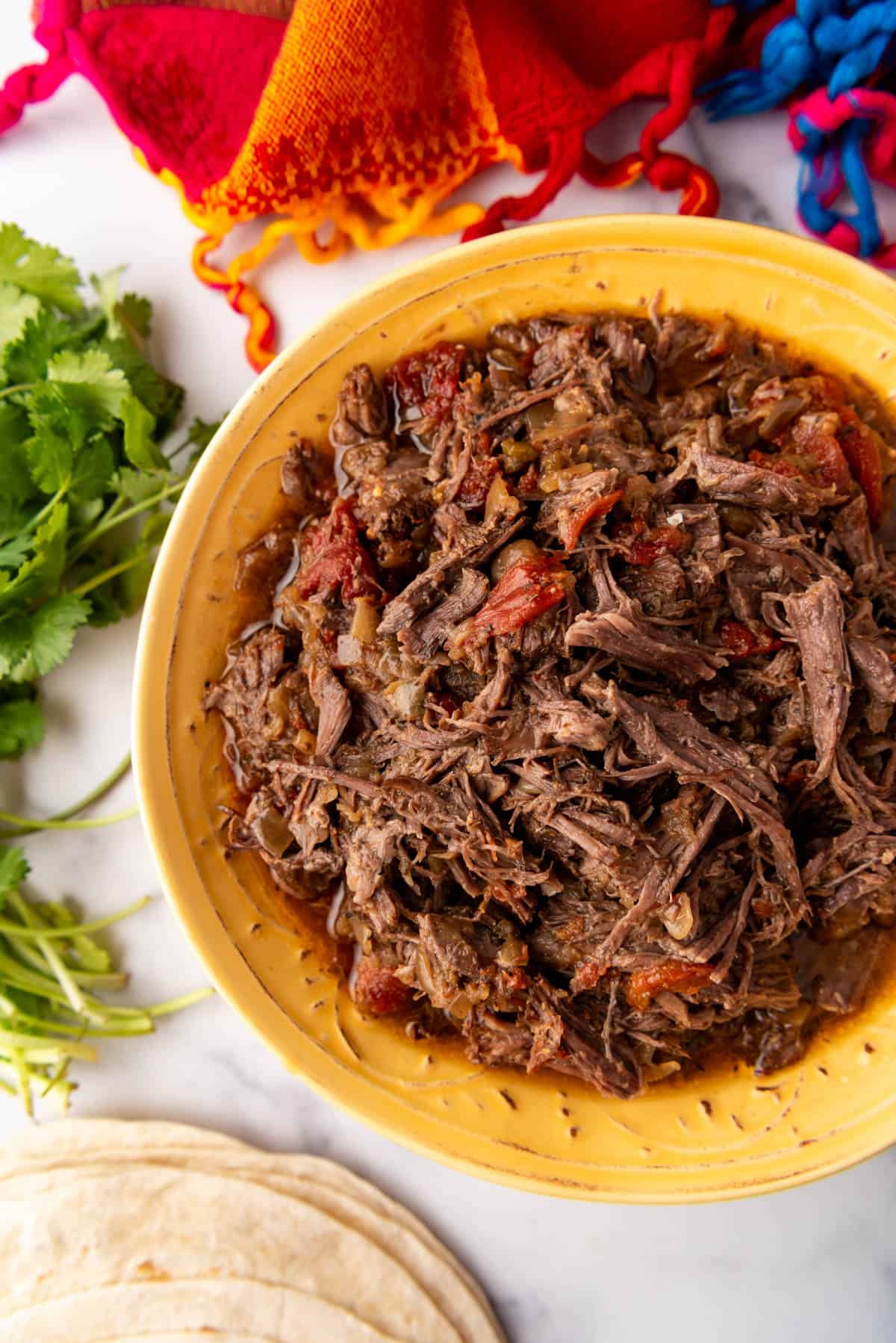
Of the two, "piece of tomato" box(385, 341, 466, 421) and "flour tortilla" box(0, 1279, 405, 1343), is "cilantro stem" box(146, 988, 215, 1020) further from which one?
"piece of tomato" box(385, 341, 466, 421)

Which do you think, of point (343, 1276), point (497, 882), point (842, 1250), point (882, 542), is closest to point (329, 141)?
point (882, 542)

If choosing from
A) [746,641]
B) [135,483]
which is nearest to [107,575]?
[135,483]

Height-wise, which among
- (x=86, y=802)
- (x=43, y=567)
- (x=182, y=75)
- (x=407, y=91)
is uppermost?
(x=182, y=75)

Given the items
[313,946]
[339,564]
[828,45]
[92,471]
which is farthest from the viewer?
[92,471]

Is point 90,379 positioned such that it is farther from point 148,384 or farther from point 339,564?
point 339,564

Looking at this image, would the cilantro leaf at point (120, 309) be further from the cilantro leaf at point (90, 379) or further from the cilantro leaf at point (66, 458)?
the cilantro leaf at point (90, 379)

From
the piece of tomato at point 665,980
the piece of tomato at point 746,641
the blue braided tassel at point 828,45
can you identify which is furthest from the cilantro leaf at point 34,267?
the piece of tomato at point 665,980
